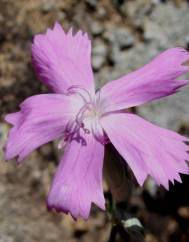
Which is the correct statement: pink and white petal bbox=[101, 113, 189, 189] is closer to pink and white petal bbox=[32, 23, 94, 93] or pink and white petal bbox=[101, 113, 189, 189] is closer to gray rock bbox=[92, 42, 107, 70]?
pink and white petal bbox=[32, 23, 94, 93]

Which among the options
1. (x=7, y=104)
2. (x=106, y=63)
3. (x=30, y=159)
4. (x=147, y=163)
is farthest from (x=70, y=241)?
(x=147, y=163)

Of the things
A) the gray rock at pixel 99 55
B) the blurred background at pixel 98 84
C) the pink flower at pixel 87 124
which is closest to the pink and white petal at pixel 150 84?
the pink flower at pixel 87 124

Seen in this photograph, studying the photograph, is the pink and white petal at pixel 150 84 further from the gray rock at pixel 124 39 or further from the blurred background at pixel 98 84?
the gray rock at pixel 124 39

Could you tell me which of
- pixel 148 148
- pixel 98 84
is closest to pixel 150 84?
pixel 148 148

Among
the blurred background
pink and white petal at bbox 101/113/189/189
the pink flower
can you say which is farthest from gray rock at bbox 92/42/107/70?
pink and white petal at bbox 101/113/189/189

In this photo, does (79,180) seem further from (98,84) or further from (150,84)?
(98,84)

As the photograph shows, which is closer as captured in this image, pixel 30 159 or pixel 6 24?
pixel 30 159

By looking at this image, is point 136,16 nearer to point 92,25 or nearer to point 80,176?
point 92,25
